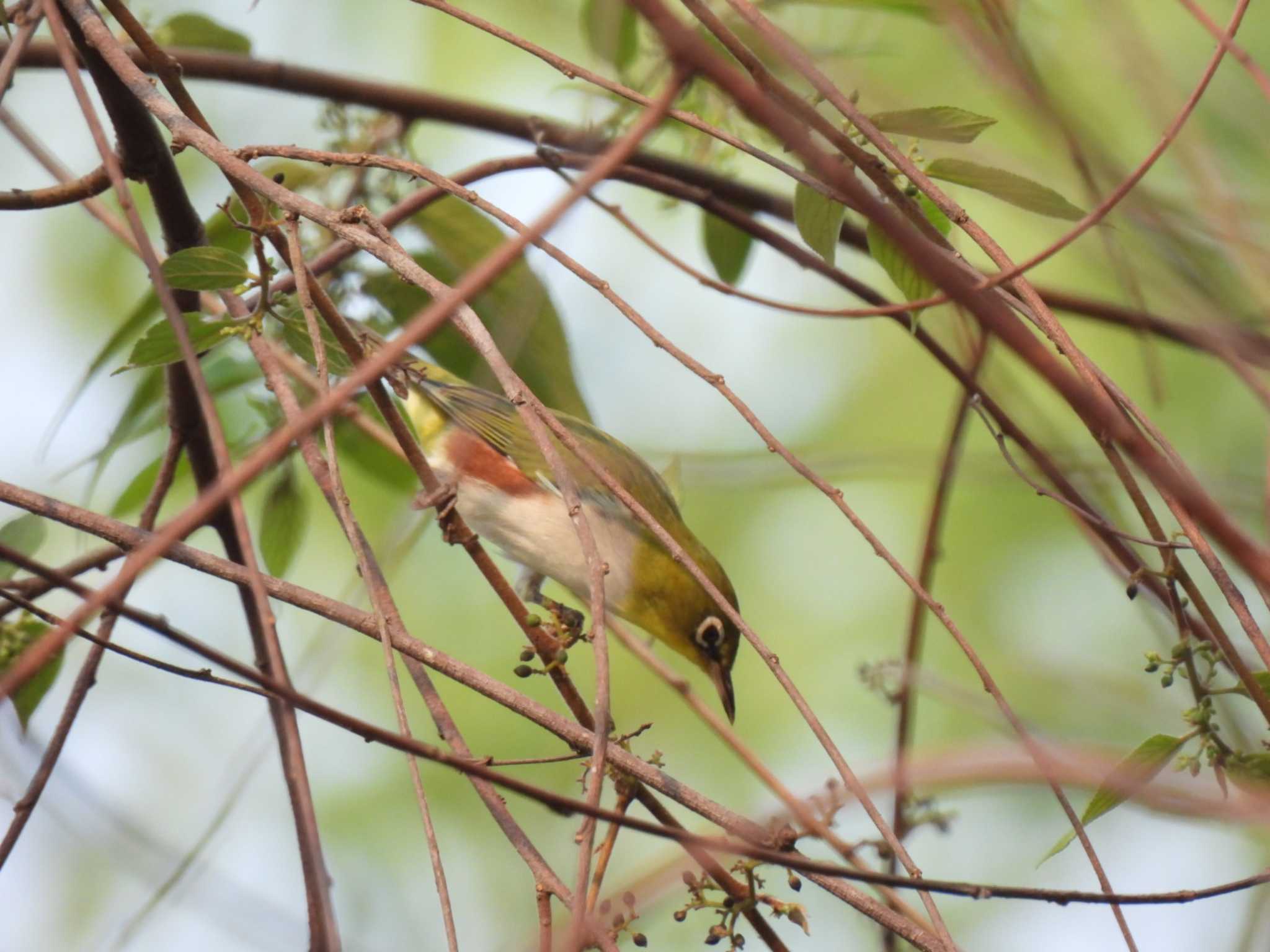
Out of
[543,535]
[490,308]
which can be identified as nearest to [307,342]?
[490,308]

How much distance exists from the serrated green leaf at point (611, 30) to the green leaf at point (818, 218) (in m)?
1.29

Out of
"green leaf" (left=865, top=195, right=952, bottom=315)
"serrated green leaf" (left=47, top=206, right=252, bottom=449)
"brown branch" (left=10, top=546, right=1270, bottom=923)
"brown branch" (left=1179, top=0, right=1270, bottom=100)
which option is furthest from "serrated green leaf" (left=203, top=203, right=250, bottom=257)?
"brown branch" (left=1179, top=0, right=1270, bottom=100)

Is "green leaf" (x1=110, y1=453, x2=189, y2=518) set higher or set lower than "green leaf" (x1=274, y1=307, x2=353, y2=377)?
higher

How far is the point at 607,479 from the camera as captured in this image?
1621 millimetres

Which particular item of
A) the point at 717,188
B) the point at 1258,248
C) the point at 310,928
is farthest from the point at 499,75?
the point at 310,928

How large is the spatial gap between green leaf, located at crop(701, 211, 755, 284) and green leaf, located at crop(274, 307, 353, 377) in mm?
1503

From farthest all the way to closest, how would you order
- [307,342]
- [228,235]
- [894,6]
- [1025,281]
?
[228,235] < [894,6] < [307,342] < [1025,281]

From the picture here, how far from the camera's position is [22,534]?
2.31 m

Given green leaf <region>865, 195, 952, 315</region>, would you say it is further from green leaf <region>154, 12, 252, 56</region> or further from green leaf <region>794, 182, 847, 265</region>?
green leaf <region>154, 12, 252, 56</region>

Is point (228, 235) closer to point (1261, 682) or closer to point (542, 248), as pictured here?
point (542, 248)

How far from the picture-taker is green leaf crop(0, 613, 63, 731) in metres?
2.19

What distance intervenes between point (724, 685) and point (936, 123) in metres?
2.53

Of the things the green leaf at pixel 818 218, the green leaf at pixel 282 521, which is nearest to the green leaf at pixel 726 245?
the green leaf at pixel 282 521

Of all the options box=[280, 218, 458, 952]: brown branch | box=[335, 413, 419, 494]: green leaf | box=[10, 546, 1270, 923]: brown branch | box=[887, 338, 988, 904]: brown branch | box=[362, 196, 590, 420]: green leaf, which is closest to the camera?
box=[10, 546, 1270, 923]: brown branch
